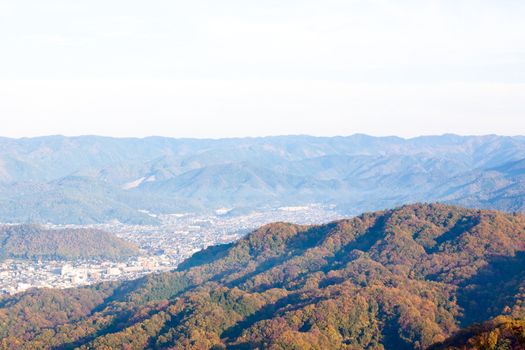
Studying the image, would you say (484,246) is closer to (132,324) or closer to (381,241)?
(381,241)

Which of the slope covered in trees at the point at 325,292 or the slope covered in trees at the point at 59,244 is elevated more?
the slope covered in trees at the point at 325,292

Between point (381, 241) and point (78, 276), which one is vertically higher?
point (381, 241)

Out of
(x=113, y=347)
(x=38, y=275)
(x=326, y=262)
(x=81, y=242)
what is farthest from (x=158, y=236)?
(x=113, y=347)

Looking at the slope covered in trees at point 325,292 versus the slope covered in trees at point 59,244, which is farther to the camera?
the slope covered in trees at point 59,244

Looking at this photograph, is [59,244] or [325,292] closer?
[325,292]
